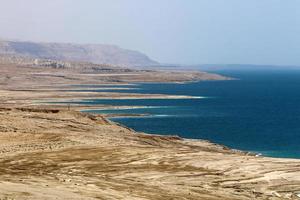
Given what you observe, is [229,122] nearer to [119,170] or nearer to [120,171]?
[119,170]

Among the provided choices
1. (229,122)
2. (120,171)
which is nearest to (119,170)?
(120,171)

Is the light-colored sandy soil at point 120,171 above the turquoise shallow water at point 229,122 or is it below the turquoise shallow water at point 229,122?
above

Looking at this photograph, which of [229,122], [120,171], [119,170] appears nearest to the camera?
[120,171]

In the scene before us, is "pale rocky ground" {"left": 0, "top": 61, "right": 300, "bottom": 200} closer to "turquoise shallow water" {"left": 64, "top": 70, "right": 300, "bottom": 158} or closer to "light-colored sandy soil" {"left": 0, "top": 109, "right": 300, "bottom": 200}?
"light-colored sandy soil" {"left": 0, "top": 109, "right": 300, "bottom": 200}

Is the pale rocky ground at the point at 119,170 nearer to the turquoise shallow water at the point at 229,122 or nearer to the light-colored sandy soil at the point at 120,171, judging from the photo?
the light-colored sandy soil at the point at 120,171

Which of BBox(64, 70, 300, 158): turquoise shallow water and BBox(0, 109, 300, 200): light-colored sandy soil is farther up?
BBox(0, 109, 300, 200): light-colored sandy soil

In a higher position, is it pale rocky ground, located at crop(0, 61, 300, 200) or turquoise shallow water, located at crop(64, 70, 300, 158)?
pale rocky ground, located at crop(0, 61, 300, 200)

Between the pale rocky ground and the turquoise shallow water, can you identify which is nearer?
the pale rocky ground

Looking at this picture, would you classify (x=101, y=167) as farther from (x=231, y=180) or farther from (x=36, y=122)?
(x=36, y=122)

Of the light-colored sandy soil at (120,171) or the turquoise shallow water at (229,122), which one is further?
the turquoise shallow water at (229,122)

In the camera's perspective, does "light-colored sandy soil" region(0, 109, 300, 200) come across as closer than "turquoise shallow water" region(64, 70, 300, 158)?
Yes

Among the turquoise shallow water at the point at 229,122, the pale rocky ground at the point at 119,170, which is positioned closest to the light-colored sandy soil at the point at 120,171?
the pale rocky ground at the point at 119,170

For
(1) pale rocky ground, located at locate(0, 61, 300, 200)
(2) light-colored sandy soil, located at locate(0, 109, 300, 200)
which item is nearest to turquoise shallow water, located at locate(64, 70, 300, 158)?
(1) pale rocky ground, located at locate(0, 61, 300, 200)
